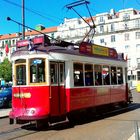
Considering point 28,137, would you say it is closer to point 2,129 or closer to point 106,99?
point 2,129

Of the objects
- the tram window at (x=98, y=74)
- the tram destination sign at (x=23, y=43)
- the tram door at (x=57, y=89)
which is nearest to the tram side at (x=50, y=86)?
the tram door at (x=57, y=89)

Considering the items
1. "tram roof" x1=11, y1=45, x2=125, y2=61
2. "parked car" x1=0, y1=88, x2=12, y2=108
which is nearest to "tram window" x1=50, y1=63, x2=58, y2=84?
"tram roof" x1=11, y1=45, x2=125, y2=61

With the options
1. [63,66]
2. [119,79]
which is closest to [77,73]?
[63,66]

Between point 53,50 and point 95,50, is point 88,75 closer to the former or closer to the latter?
point 95,50

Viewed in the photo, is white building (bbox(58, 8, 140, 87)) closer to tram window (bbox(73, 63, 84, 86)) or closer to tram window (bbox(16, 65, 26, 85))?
tram window (bbox(73, 63, 84, 86))

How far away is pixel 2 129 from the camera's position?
13344 mm

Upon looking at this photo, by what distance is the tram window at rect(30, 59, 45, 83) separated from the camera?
43.2ft

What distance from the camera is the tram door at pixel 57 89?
43.2ft

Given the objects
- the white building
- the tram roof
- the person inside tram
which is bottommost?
the person inside tram

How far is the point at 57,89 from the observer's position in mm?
13438

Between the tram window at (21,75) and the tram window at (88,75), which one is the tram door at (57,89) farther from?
the tram window at (88,75)

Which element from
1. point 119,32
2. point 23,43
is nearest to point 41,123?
point 23,43

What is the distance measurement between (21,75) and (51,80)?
1148 millimetres

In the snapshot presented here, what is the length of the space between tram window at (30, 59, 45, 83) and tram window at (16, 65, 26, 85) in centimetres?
34
